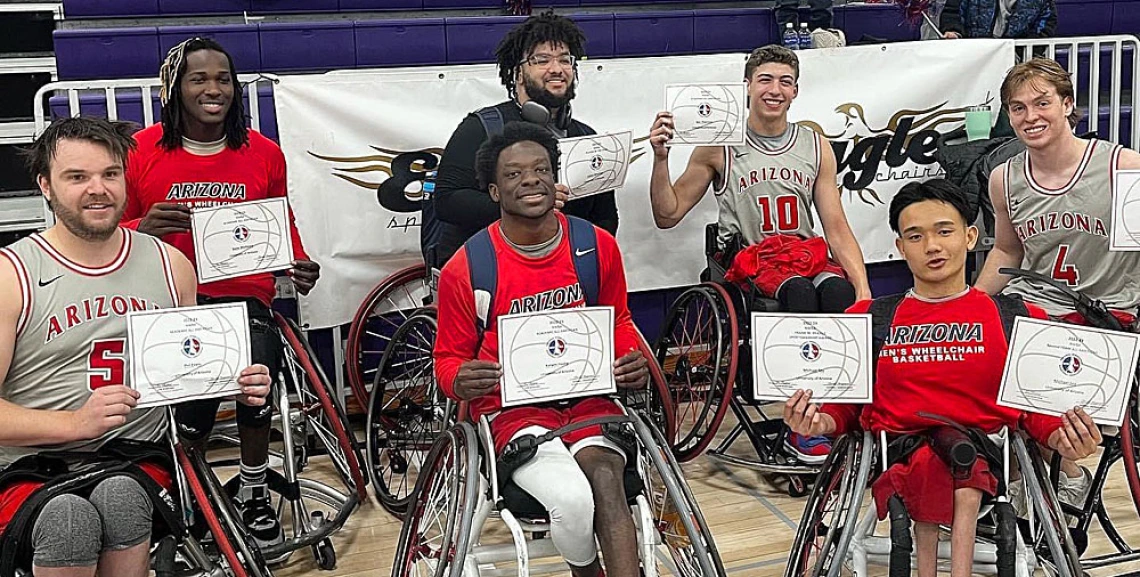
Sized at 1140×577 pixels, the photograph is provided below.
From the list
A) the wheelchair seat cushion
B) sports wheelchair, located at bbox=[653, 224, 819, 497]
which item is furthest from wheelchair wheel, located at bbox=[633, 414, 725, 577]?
sports wheelchair, located at bbox=[653, 224, 819, 497]

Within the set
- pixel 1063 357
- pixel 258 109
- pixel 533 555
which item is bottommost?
pixel 533 555

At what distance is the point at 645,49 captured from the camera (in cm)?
532

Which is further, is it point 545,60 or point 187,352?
point 545,60

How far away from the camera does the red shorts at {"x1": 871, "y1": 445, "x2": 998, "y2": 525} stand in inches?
83.5

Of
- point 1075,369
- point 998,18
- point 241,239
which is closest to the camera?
point 1075,369

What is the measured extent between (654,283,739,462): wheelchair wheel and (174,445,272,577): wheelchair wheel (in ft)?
3.80

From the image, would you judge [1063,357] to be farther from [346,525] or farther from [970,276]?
[970,276]

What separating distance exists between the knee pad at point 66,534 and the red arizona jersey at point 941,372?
1355mm

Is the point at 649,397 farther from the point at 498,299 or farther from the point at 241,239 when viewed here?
the point at 241,239

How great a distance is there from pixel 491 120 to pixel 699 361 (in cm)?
119

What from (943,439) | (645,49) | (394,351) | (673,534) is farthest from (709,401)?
(645,49)

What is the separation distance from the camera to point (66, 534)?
1.94 meters

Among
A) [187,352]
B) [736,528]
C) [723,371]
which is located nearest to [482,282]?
[187,352]

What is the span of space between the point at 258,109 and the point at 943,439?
243 cm
